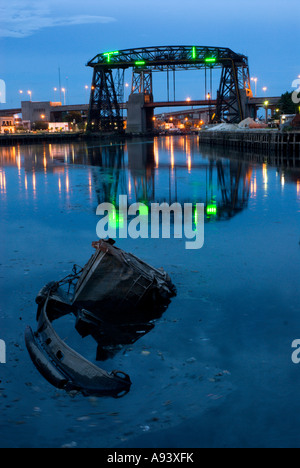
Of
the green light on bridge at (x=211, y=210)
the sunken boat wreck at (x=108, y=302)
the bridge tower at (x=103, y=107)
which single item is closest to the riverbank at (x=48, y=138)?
the bridge tower at (x=103, y=107)

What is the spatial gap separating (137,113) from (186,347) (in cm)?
13461

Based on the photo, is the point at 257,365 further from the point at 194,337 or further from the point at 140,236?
the point at 140,236

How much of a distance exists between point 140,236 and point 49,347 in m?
9.98

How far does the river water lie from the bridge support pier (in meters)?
119

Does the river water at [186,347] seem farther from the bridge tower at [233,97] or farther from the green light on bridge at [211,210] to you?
the bridge tower at [233,97]

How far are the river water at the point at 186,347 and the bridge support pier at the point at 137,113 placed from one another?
11884cm

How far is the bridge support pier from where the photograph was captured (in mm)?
138375

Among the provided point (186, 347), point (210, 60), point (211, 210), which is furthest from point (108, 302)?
point (210, 60)

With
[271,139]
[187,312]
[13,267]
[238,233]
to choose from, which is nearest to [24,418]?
[187,312]

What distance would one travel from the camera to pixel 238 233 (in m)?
20.4

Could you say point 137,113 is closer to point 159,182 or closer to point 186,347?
point 159,182
